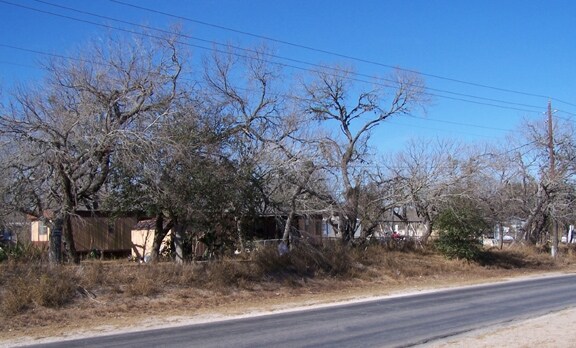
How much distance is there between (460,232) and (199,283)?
1739cm

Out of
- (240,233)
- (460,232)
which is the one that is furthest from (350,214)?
(240,233)

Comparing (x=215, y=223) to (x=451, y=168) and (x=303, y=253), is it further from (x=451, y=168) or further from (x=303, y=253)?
(x=451, y=168)

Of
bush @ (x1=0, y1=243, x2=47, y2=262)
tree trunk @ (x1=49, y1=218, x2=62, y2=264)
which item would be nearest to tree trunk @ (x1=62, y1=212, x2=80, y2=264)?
tree trunk @ (x1=49, y1=218, x2=62, y2=264)

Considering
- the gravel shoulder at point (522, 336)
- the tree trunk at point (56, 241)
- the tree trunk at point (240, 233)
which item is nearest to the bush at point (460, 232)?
the tree trunk at point (240, 233)

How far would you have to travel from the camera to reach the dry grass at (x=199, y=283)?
49.9 ft

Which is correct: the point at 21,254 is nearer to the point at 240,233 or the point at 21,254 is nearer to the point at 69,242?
the point at 69,242

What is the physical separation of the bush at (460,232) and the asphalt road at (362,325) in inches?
467

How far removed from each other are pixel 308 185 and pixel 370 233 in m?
6.82

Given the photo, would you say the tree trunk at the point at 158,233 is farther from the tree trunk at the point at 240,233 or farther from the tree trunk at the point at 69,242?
the tree trunk at the point at 69,242

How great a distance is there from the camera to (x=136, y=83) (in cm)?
1919

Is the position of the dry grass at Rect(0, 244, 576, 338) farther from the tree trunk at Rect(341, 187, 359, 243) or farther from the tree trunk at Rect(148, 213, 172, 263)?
the tree trunk at Rect(341, 187, 359, 243)

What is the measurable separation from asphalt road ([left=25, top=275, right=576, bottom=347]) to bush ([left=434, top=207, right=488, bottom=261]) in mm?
11863

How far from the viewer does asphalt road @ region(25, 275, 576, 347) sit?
1114 cm

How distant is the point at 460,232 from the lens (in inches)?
1243
